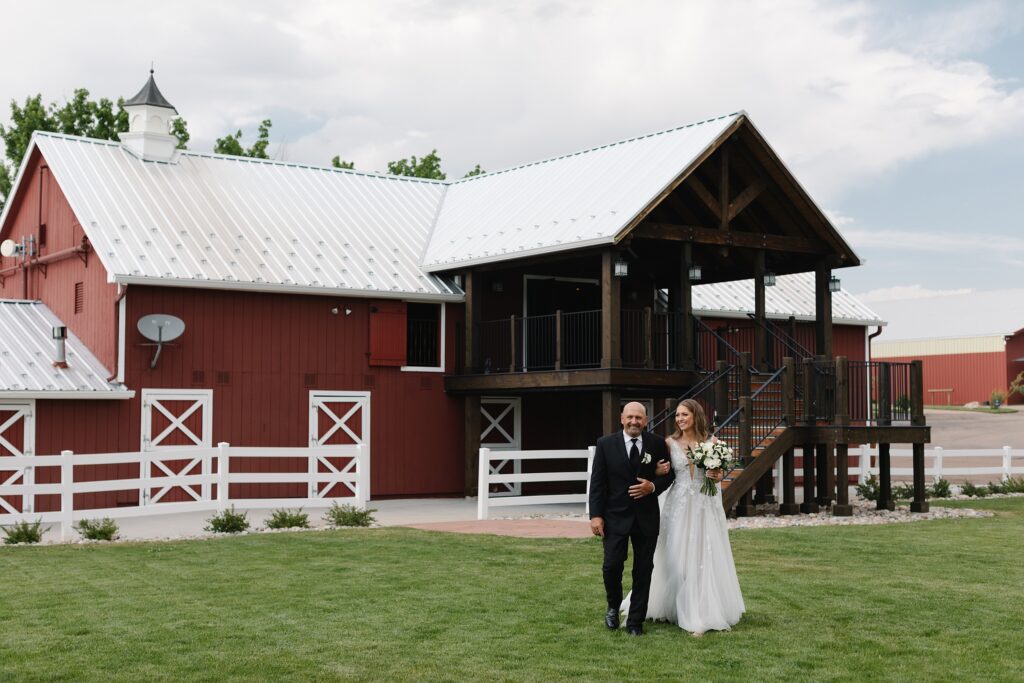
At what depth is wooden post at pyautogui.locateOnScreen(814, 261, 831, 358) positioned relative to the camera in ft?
72.2

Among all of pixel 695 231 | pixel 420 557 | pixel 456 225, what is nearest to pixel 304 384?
pixel 456 225

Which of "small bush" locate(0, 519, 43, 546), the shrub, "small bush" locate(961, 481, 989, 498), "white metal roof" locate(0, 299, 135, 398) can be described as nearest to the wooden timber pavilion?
the shrub

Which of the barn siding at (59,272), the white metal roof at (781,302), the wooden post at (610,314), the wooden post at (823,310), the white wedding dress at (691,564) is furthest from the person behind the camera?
the white metal roof at (781,302)

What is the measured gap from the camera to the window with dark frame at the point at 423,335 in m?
24.1

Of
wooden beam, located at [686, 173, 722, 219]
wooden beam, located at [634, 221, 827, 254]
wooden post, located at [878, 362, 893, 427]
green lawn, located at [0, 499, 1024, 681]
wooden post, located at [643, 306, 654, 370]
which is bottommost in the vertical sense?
green lawn, located at [0, 499, 1024, 681]

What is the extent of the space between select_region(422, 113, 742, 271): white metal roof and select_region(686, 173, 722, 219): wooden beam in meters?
0.34

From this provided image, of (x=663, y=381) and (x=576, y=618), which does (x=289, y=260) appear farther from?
(x=576, y=618)

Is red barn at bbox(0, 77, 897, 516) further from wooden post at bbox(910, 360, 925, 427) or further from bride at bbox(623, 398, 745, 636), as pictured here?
bride at bbox(623, 398, 745, 636)

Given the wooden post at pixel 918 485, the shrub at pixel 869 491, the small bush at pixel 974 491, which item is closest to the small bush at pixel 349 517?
the wooden post at pixel 918 485

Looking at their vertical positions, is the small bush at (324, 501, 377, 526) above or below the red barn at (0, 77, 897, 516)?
below

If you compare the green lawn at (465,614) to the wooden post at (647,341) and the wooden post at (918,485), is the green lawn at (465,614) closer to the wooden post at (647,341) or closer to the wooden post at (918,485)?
the wooden post at (918,485)

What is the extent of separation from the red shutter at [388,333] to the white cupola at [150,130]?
5551 mm

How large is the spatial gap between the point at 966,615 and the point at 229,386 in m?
14.3

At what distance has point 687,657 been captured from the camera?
8.72 metres
